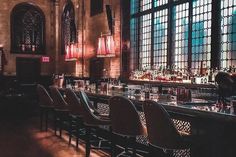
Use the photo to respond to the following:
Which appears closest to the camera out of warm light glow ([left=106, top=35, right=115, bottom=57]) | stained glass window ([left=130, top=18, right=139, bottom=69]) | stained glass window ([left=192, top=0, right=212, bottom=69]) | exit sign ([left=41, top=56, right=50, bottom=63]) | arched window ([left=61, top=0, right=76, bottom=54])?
stained glass window ([left=192, top=0, right=212, bottom=69])

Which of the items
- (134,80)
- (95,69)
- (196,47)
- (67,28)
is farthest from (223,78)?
(67,28)

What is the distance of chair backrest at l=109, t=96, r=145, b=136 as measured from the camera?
3646 mm

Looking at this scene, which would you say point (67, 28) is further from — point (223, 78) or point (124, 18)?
point (223, 78)

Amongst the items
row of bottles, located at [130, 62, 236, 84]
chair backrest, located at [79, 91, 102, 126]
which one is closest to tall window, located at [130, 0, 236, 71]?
row of bottles, located at [130, 62, 236, 84]

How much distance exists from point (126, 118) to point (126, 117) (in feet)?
0.04

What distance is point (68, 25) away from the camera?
1409 centimetres

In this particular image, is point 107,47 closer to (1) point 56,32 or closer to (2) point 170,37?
(2) point 170,37

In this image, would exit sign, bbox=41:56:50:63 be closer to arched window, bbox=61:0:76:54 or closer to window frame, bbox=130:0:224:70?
arched window, bbox=61:0:76:54

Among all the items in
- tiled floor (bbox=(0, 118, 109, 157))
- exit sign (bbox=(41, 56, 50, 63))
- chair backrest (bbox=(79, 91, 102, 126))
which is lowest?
tiled floor (bbox=(0, 118, 109, 157))

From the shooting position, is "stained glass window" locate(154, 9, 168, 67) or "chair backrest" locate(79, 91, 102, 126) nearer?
"chair backrest" locate(79, 91, 102, 126)

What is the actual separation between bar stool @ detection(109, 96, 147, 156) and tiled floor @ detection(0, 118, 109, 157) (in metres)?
1.54

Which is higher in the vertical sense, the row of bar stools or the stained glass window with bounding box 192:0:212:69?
the stained glass window with bounding box 192:0:212:69

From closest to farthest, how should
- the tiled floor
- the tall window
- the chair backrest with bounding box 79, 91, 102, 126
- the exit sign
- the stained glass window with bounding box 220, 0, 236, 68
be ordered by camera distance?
1. the chair backrest with bounding box 79, 91, 102, 126
2. the tiled floor
3. the stained glass window with bounding box 220, 0, 236, 68
4. the tall window
5. the exit sign

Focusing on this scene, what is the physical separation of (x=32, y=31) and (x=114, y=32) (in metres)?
6.91
